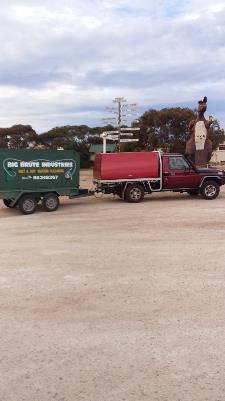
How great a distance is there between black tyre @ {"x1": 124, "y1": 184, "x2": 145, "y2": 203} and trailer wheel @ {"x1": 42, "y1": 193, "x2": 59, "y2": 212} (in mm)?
3239

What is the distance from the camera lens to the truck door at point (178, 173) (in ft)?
63.4

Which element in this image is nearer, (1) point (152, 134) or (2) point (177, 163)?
(2) point (177, 163)

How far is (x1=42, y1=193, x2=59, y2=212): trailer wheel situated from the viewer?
17172 millimetres

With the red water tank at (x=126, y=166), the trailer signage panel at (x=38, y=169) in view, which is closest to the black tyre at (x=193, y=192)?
the red water tank at (x=126, y=166)

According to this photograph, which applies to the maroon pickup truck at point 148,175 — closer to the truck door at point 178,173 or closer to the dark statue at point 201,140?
the truck door at point 178,173

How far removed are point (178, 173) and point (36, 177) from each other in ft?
20.2

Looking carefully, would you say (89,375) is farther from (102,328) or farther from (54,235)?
(54,235)

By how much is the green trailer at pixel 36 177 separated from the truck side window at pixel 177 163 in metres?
4.20

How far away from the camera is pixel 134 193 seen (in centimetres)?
1916

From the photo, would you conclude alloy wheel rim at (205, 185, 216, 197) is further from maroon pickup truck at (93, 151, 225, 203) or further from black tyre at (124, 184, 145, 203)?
black tyre at (124, 184, 145, 203)

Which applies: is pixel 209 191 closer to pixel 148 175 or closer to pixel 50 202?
pixel 148 175

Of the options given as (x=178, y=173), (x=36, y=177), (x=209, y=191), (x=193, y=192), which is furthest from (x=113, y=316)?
(x=193, y=192)

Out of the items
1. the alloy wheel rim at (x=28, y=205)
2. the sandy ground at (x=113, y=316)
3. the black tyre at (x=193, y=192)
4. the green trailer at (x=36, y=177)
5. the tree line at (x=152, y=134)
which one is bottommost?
the sandy ground at (x=113, y=316)

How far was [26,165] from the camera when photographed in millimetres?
16844
